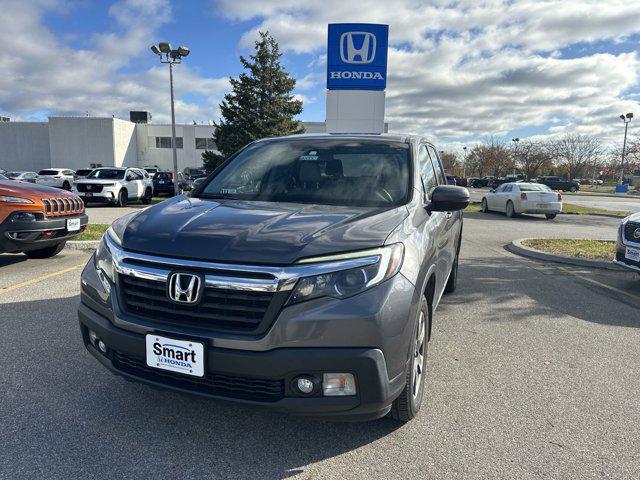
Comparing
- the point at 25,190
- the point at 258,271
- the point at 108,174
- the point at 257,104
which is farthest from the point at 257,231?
the point at 257,104

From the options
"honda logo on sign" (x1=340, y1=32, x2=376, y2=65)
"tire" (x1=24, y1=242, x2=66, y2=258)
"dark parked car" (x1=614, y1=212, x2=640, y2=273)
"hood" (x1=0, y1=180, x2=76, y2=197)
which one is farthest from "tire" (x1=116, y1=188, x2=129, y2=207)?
"dark parked car" (x1=614, y1=212, x2=640, y2=273)

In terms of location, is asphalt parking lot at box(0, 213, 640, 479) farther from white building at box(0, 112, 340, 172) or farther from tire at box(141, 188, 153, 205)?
white building at box(0, 112, 340, 172)

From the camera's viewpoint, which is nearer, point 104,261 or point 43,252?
point 104,261

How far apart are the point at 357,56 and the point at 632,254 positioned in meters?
12.9

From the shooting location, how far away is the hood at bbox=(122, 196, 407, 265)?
2.23m

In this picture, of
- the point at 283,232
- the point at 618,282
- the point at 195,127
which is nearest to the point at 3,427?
the point at 283,232

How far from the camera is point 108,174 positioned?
1969 centimetres

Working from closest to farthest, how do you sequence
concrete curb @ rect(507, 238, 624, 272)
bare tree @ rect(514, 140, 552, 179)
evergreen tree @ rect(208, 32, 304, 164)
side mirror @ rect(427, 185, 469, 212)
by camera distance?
side mirror @ rect(427, 185, 469, 212)
concrete curb @ rect(507, 238, 624, 272)
evergreen tree @ rect(208, 32, 304, 164)
bare tree @ rect(514, 140, 552, 179)

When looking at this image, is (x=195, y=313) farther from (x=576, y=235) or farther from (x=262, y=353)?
(x=576, y=235)

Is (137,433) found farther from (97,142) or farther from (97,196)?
(97,142)

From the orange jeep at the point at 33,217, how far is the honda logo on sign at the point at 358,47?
40.7ft

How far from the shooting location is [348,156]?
3.55 metres

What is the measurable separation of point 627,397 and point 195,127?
5674 centimetres

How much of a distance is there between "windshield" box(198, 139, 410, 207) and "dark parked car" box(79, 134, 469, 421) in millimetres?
384
